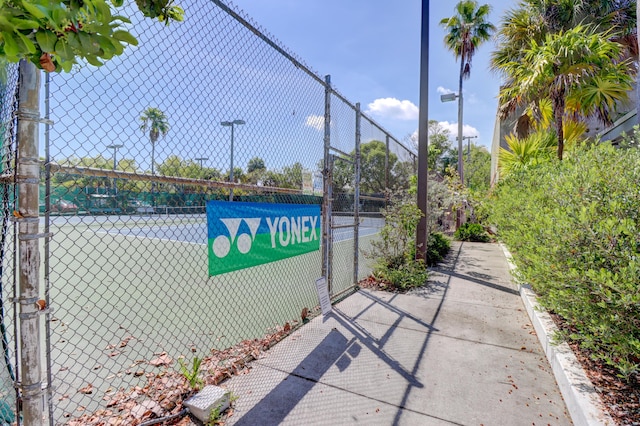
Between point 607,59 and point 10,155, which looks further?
point 607,59

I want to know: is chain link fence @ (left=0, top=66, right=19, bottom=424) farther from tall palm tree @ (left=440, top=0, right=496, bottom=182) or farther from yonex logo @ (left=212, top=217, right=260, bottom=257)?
tall palm tree @ (left=440, top=0, right=496, bottom=182)

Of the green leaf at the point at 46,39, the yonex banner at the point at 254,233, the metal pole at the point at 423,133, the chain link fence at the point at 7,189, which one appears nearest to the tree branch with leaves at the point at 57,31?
the green leaf at the point at 46,39

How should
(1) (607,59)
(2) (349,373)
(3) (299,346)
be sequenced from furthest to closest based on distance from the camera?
(1) (607,59)
(3) (299,346)
(2) (349,373)

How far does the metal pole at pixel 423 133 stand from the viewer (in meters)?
6.96

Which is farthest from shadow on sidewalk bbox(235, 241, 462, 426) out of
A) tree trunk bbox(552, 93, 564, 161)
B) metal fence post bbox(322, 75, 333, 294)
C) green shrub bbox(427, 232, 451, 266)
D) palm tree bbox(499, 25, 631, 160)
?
palm tree bbox(499, 25, 631, 160)

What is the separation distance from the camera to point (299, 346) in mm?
3830

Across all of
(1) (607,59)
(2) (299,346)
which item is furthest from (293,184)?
(1) (607,59)

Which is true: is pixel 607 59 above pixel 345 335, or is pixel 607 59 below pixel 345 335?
above

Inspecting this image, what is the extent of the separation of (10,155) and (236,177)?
1903 mm

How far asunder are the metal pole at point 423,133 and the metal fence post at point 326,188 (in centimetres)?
308

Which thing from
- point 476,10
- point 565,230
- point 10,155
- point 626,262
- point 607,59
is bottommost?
point 626,262

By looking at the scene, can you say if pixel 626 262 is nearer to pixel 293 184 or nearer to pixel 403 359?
pixel 403 359

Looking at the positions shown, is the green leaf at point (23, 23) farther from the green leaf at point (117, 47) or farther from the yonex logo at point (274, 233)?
the yonex logo at point (274, 233)

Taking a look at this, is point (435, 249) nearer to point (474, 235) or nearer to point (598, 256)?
point (474, 235)
